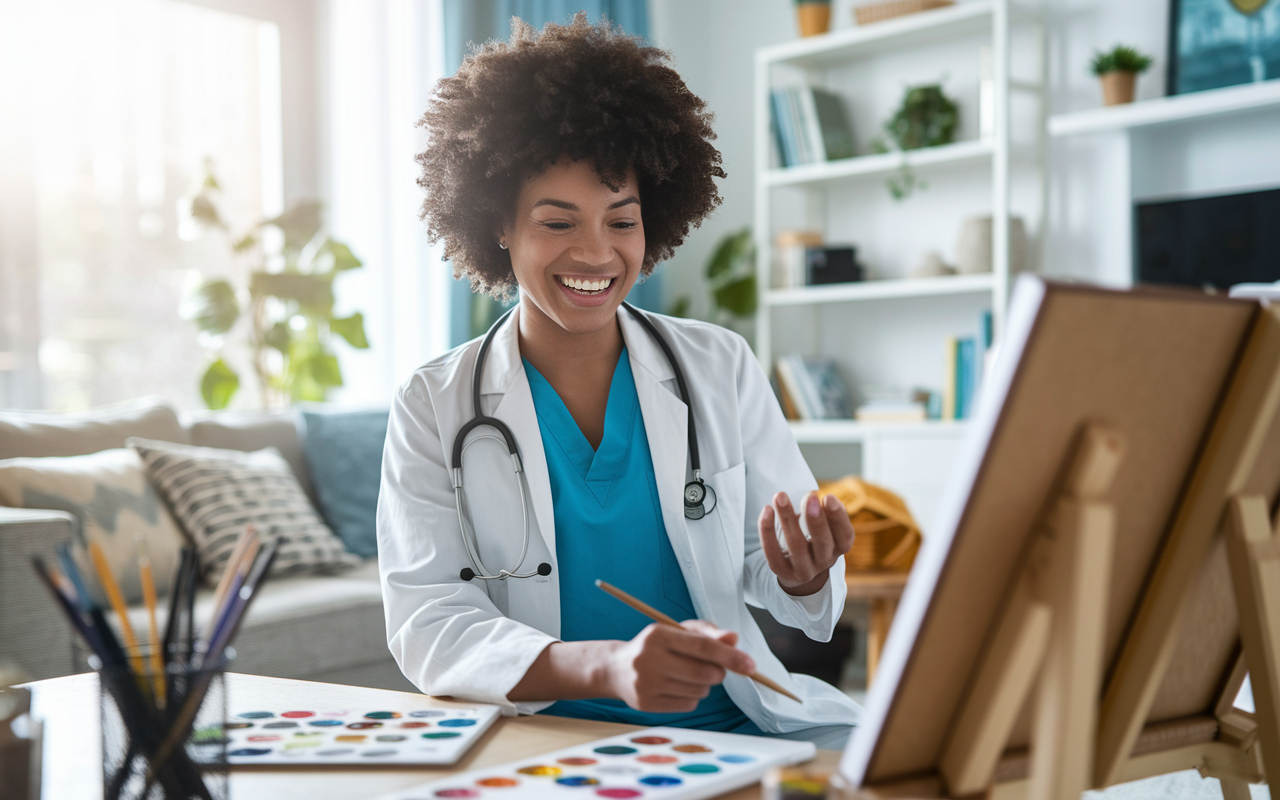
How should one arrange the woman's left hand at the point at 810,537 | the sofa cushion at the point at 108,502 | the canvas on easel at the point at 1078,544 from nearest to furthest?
1. the canvas on easel at the point at 1078,544
2. the woman's left hand at the point at 810,537
3. the sofa cushion at the point at 108,502

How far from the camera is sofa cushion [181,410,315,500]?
301cm

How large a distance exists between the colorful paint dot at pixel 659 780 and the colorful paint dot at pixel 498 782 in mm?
86

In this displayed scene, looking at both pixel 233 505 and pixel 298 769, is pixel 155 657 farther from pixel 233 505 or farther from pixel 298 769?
pixel 233 505

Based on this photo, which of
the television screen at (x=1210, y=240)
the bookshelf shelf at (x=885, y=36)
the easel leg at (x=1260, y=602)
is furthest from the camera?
the bookshelf shelf at (x=885, y=36)

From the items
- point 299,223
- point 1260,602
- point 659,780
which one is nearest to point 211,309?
point 299,223

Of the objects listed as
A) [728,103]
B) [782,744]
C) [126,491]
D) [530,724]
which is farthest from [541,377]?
[728,103]

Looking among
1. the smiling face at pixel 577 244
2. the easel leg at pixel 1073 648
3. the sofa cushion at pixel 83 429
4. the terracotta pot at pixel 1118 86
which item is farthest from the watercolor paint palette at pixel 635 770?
the terracotta pot at pixel 1118 86

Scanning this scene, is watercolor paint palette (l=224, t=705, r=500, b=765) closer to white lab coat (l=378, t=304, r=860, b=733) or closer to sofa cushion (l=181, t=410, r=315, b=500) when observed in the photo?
white lab coat (l=378, t=304, r=860, b=733)

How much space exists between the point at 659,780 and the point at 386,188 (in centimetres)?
353

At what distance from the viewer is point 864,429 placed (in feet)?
12.2

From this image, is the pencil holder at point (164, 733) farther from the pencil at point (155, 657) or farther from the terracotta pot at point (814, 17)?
the terracotta pot at point (814, 17)

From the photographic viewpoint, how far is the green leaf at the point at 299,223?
3.40 metres

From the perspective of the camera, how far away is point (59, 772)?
31.8 inches

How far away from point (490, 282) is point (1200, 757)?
1094 mm
